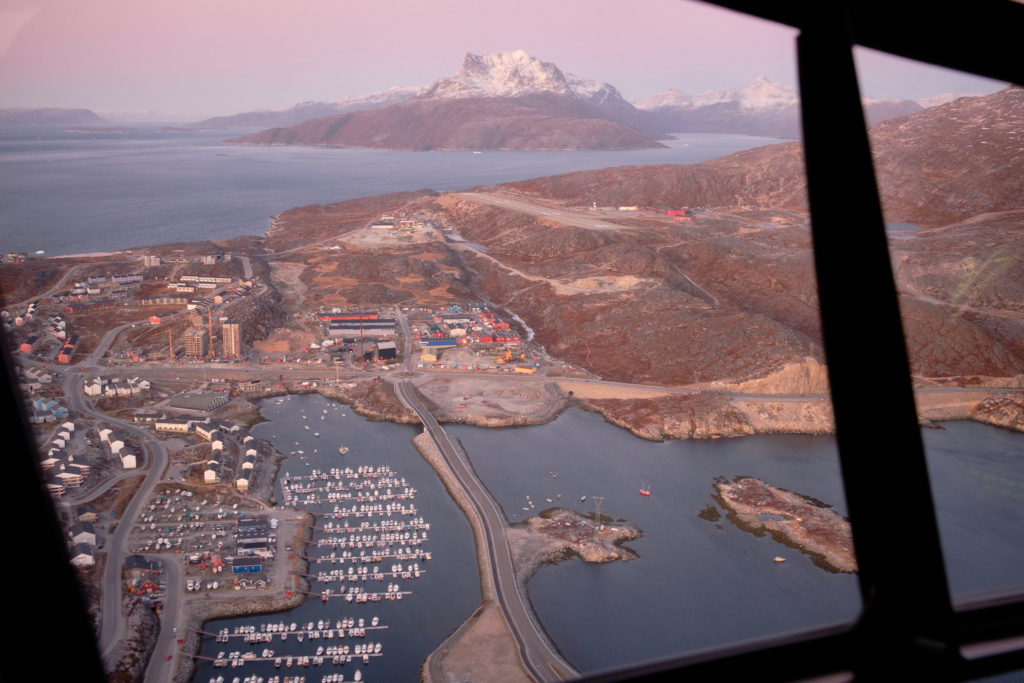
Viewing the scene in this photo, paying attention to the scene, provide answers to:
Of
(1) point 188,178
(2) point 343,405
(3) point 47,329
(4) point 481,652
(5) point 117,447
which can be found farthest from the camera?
(1) point 188,178

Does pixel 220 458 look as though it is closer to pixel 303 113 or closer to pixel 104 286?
pixel 104 286

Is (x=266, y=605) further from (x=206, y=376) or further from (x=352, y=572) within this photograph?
(x=206, y=376)

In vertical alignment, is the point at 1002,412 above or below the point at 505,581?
above

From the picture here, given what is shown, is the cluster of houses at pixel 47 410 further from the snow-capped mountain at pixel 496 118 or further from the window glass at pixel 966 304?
the snow-capped mountain at pixel 496 118

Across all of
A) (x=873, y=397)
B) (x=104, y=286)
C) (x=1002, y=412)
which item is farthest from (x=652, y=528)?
(x=104, y=286)

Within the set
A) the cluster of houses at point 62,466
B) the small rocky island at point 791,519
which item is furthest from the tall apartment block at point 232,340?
the small rocky island at point 791,519

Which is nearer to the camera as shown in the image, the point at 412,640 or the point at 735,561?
the point at 412,640

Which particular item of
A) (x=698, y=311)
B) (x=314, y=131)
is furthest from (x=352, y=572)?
(x=314, y=131)
